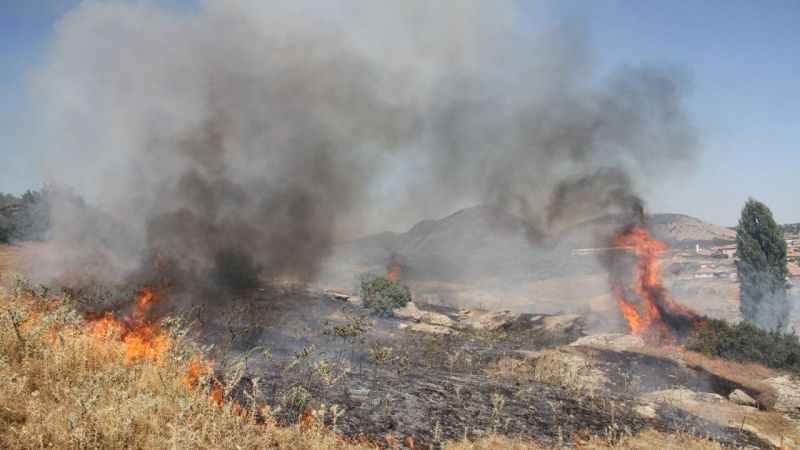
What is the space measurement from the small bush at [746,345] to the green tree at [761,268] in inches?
571

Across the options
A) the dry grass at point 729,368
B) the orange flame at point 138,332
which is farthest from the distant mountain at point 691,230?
the orange flame at point 138,332

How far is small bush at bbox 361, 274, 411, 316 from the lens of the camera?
31.4 metres

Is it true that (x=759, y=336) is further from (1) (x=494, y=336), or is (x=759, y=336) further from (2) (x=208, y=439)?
(2) (x=208, y=439)

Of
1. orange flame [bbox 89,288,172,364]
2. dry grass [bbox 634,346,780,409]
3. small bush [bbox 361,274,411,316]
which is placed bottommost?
dry grass [bbox 634,346,780,409]

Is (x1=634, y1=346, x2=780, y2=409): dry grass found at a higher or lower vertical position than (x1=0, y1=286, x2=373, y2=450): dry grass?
lower

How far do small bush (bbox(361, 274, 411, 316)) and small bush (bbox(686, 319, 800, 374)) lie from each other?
58.9 feet

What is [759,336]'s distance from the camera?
22.4 metres

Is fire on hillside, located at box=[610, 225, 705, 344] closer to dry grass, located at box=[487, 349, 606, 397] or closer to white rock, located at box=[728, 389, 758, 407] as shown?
white rock, located at box=[728, 389, 758, 407]

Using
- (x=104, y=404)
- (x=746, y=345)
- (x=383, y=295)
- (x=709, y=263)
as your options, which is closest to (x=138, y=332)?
(x=104, y=404)

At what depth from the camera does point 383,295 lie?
31.8m

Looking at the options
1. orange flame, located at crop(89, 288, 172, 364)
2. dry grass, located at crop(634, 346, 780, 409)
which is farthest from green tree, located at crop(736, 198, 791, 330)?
orange flame, located at crop(89, 288, 172, 364)

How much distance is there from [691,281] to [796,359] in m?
38.2

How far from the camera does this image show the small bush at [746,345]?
2130 cm

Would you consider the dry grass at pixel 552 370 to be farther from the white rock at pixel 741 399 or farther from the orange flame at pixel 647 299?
the orange flame at pixel 647 299
